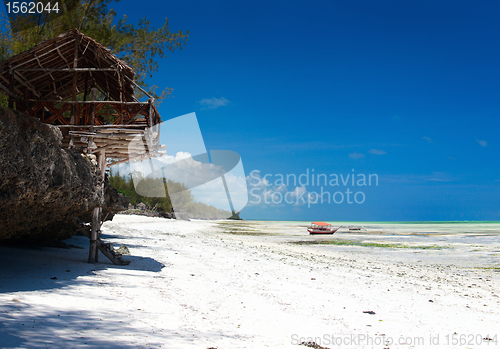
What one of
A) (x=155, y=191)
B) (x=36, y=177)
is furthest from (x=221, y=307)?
(x=155, y=191)

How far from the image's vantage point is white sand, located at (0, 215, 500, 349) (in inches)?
196

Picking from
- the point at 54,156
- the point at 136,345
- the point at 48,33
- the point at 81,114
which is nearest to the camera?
the point at 136,345

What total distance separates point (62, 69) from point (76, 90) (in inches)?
38.5

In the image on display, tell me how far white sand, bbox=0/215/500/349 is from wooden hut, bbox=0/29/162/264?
2.94m

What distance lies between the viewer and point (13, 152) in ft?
20.4

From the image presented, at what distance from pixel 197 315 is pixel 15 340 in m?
2.90

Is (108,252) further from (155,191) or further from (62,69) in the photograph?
(155,191)

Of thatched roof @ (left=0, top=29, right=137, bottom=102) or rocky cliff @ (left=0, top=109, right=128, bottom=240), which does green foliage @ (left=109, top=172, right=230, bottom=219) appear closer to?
thatched roof @ (left=0, top=29, right=137, bottom=102)

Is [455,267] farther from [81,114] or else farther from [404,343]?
[81,114]

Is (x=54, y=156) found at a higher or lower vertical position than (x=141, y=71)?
lower

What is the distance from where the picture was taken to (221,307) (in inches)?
271

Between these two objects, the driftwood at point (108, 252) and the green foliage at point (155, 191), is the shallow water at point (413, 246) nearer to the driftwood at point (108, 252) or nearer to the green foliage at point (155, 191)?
the driftwood at point (108, 252)

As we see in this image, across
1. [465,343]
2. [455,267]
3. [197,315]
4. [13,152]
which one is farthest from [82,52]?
[455,267]

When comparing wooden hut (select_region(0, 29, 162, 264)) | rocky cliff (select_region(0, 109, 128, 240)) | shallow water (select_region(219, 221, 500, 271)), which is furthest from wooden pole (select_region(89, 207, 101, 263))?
shallow water (select_region(219, 221, 500, 271))
